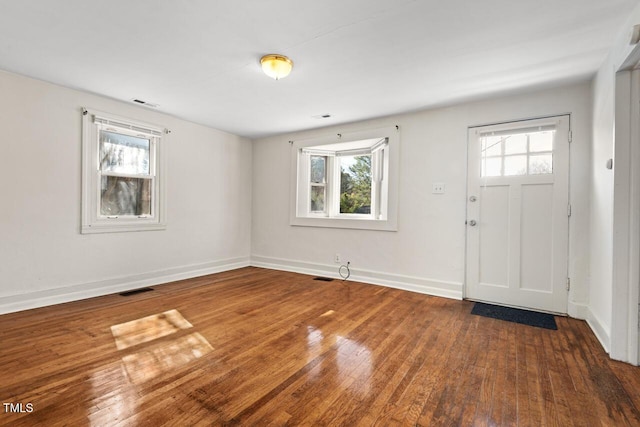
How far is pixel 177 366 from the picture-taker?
196 centimetres

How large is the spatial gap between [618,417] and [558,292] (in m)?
1.81

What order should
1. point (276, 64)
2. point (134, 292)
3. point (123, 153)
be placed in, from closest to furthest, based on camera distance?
1. point (276, 64)
2. point (134, 292)
3. point (123, 153)

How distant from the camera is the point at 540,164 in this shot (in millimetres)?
3166

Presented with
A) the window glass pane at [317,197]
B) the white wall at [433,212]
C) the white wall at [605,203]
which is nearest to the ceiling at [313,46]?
the white wall at [605,203]

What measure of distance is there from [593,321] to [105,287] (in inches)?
203

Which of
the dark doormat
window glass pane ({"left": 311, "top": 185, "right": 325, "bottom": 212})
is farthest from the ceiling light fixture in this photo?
the dark doormat

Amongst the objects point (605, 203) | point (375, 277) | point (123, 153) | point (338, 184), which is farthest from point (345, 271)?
point (123, 153)

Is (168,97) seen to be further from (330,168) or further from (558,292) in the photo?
(558,292)

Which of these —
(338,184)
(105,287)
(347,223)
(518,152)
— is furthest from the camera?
(338,184)

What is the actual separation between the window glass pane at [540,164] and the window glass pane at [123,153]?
475cm

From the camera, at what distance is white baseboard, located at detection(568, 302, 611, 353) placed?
2281mm

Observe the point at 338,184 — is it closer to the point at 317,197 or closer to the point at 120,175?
the point at 317,197

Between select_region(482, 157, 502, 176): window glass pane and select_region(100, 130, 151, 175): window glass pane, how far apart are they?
4350mm

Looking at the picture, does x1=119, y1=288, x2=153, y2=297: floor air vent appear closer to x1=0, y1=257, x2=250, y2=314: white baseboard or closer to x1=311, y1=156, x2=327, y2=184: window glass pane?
x1=0, y1=257, x2=250, y2=314: white baseboard
